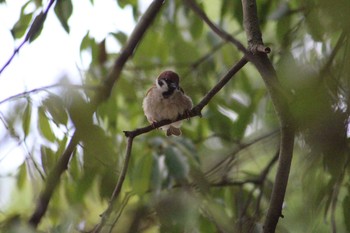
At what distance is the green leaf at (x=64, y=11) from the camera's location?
2875 millimetres

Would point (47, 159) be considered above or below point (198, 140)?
above

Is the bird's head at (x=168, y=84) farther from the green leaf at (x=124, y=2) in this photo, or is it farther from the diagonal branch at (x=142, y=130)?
the diagonal branch at (x=142, y=130)

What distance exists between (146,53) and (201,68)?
13.9 inches

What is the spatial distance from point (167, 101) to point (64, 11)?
0.70 metres

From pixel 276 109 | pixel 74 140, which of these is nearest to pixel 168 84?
pixel 74 140

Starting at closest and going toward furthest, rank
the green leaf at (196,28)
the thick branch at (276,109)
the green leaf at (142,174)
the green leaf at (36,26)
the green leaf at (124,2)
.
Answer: the thick branch at (276,109) → the green leaf at (36,26) → the green leaf at (142,174) → the green leaf at (124,2) → the green leaf at (196,28)

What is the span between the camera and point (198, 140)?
3865mm

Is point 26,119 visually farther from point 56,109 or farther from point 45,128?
point 56,109

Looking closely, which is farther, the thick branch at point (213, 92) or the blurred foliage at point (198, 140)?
the thick branch at point (213, 92)

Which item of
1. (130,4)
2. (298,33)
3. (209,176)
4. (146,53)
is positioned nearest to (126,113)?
(146,53)

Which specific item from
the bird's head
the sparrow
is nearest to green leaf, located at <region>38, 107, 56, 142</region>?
the sparrow

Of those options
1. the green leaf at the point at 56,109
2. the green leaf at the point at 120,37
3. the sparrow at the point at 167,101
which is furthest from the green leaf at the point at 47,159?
the green leaf at the point at 120,37

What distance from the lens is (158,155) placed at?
3088 mm

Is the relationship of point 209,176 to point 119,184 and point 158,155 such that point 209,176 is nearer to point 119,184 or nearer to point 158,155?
point 158,155
